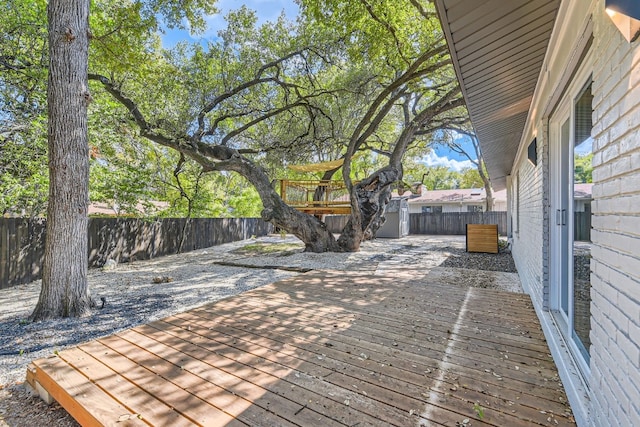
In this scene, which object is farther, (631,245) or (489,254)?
(489,254)

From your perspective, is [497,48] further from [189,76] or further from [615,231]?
[189,76]

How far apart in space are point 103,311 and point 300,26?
7919mm

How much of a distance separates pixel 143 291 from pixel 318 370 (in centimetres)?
411

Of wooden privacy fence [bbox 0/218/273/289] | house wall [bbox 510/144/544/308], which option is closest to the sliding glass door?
house wall [bbox 510/144/544/308]

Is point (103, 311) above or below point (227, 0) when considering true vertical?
below

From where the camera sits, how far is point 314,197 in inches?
444

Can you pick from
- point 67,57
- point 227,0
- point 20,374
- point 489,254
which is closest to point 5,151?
point 67,57

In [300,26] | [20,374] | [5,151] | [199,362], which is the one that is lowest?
[20,374]

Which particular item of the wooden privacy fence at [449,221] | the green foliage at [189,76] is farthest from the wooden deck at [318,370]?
the wooden privacy fence at [449,221]

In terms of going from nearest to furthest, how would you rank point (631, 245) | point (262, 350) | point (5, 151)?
point (631, 245), point (262, 350), point (5, 151)

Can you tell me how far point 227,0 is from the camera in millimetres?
7961

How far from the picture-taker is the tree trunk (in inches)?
145

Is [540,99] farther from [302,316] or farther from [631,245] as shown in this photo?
[302,316]

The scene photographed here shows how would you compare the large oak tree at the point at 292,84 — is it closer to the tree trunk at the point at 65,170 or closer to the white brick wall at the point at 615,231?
the tree trunk at the point at 65,170
